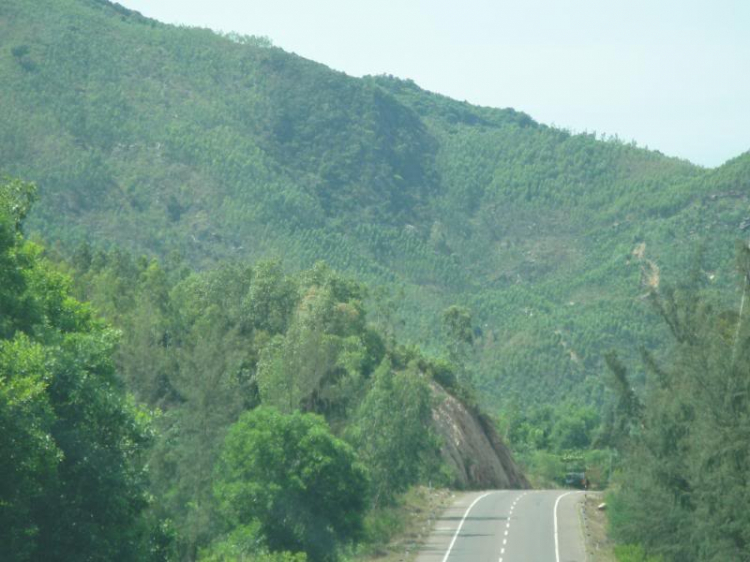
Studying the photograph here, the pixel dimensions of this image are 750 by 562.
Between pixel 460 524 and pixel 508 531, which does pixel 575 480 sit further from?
pixel 508 531

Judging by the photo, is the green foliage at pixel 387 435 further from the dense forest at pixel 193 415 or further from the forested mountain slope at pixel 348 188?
the forested mountain slope at pixel 348 188

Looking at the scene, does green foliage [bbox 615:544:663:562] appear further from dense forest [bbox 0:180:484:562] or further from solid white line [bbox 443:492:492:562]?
dense forest [bbox 0:180:484:562]

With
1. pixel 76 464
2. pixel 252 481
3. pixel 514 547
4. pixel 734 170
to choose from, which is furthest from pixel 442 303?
pixel 76 464

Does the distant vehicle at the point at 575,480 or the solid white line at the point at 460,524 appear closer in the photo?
the solid white line at the point at 460,524

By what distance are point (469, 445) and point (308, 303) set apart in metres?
19.1

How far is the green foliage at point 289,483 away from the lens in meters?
30.2

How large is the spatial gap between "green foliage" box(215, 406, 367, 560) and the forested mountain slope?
60.9m

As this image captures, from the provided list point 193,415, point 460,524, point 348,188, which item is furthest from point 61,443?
point 348,188

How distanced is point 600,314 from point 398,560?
8063cm

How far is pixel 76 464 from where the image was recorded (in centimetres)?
1845

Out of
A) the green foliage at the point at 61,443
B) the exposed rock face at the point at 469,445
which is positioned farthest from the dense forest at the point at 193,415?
the exposed rock face at the point at 469,445

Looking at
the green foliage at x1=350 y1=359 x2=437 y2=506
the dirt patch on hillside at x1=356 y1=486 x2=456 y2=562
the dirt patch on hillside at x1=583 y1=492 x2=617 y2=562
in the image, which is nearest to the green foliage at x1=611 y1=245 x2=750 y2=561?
the dirt patch on hillside at x1=583 y1=492 x2=617 y2=562

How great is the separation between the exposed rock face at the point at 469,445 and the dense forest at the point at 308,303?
2.16 metres

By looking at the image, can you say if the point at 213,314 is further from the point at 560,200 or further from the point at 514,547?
the point at 560,200
